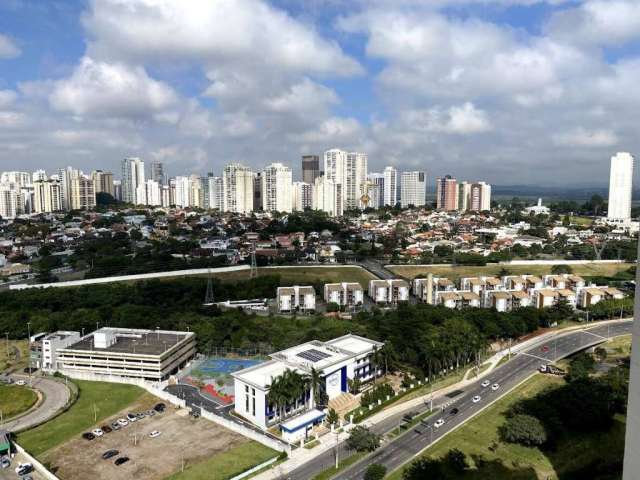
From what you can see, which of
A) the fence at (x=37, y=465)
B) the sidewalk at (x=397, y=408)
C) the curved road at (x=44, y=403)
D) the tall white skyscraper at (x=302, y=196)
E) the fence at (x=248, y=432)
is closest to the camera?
the fence at (x=37, y=465)

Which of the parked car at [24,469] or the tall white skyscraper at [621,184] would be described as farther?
the tall white skyscraper at [621,184]

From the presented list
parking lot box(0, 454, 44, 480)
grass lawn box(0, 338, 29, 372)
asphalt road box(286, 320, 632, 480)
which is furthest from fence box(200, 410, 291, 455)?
grass lawn box(0, 338, 29, 372)

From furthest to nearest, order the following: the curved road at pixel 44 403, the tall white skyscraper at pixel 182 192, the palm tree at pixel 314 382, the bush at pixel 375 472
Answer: the tall white skyscraper at pixel 182 192 → the palm tree at pixel 314 382 → the curved road at pixel 44 403 → the bush at pixel 375 472

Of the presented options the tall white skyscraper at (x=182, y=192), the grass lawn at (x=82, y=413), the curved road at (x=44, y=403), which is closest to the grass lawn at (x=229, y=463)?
the grass lawn at (x=82, y=413)

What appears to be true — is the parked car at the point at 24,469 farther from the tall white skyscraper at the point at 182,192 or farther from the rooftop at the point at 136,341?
the tall white skyscraper at the point at 182,192

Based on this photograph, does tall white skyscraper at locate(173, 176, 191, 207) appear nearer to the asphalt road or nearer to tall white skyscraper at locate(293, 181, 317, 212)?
tall white skyscraper at locate(293, 181, 317, 212)

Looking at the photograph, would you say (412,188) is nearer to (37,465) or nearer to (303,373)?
(303,373)
